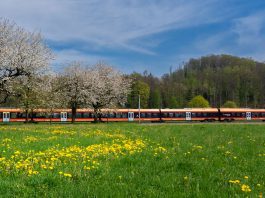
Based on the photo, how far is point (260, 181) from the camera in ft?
25.2

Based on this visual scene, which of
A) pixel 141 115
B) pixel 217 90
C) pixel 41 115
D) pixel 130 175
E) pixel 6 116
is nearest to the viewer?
pixel 130 175

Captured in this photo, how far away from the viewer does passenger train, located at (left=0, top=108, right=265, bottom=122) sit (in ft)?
255

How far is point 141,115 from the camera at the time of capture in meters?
82.0

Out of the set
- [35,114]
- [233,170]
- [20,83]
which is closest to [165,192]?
[233,170]

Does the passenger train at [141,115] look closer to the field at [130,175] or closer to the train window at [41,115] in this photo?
the train window at [41,115]

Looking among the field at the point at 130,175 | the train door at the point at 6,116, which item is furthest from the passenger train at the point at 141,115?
the field at the point at 130,175

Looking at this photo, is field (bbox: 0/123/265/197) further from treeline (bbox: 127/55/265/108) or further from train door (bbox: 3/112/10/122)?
treeline (bbox: 127/55/265/108)

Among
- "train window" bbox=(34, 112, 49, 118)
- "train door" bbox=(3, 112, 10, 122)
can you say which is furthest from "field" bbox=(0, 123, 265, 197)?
"train door" bbox=(3, 112, 10, 122)

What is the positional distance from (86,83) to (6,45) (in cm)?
3474

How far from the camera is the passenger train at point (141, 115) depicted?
77.6 metres

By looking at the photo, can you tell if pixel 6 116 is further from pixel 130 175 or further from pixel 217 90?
pixel 217 90

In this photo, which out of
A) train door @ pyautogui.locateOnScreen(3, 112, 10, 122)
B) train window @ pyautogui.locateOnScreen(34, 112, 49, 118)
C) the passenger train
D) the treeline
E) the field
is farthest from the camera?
the treeline

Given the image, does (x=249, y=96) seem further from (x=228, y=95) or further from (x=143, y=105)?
(x=143, y=105)

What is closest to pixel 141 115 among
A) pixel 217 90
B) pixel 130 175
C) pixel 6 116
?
pixel 6 116
